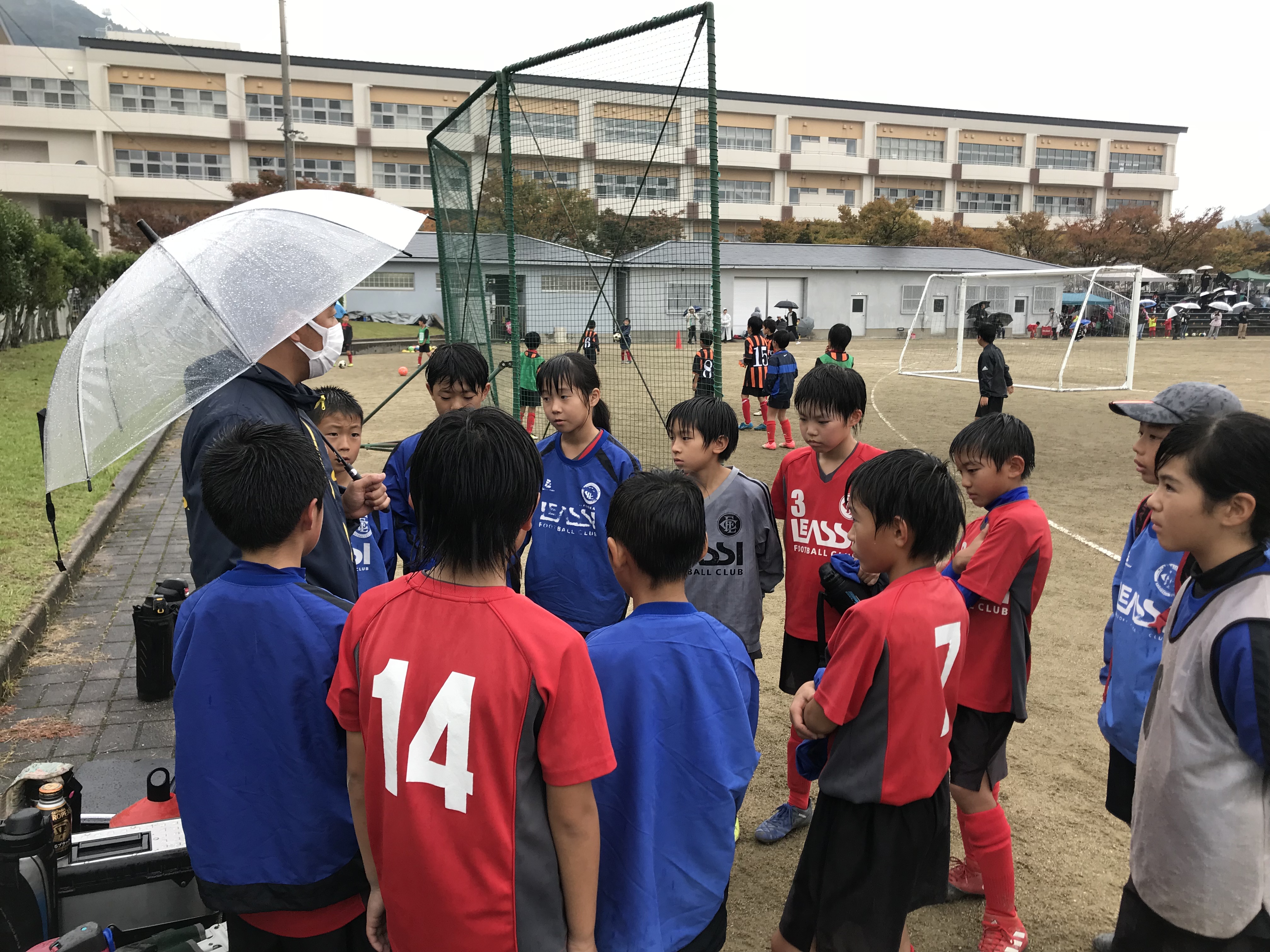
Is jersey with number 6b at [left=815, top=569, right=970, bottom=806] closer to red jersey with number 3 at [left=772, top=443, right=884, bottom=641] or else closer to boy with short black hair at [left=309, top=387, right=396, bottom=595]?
red jersey with number 3 at [left=772, top=443, right=884, bottom=641]

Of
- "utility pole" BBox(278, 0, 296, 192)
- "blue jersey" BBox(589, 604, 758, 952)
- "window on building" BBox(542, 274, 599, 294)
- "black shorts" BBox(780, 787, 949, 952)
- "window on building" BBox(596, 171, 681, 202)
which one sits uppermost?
"utility pole" BBox(278, 0, 296, 192)

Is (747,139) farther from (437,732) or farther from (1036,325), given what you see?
(437,732)

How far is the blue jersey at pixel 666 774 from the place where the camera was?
→ 1682 millimetres

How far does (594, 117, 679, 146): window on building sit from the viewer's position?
6.16m

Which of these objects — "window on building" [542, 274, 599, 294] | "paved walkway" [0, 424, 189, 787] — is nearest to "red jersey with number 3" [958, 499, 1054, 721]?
"paved walkway" [0, 424, 189, 787]

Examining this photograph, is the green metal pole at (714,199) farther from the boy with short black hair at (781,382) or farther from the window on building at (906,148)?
the window on building at (906,148)

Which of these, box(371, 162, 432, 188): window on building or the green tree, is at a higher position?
box(371, 162, 432, 188): window on building

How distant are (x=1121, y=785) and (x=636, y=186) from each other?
5.32 metres

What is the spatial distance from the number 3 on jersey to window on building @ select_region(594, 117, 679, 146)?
18.0 feet

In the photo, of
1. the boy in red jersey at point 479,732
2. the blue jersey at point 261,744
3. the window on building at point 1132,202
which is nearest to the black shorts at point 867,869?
the boy in red jersey at point 479,732

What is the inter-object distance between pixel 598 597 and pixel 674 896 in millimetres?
1525

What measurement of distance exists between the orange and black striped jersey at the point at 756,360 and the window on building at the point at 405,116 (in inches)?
1666

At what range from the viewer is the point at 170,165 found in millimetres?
46406

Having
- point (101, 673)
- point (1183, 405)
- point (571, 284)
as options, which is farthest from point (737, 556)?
point (571, 284)
